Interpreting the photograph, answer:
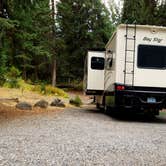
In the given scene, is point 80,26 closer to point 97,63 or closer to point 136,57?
point 97,63

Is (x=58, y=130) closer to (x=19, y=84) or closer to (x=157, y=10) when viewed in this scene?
(x=157, y=10)

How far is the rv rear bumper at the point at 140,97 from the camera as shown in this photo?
42.9ft

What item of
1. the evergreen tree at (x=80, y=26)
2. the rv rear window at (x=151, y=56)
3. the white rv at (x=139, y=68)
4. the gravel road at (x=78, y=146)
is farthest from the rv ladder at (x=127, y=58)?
the evergreen tree at (x=80, y=26)

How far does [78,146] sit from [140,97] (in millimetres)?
6010

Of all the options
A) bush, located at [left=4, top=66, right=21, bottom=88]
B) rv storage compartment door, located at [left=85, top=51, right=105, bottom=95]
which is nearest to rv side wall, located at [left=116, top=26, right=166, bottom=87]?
rv storage compartment door, located at [left=85, top=51, right=105, bottom=95]

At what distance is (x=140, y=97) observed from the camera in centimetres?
1325

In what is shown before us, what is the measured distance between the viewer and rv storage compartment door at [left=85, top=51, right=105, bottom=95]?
17.1 m

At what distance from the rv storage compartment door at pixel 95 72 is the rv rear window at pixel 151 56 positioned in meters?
3.85

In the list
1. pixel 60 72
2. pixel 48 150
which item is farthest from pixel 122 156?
pixel 60 72

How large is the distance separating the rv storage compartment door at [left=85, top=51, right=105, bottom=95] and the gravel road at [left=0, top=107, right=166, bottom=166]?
610 cm

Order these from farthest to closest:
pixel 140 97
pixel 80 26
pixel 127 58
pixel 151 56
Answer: pixel 80 26 < pixel 151 56 < pixel 140 97 < pixel 127 58

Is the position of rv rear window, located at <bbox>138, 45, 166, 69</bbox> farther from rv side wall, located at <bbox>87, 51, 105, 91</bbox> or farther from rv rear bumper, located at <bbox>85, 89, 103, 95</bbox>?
rv rear bumper, located at <bbox>85, 89, 103, 95</bbox>

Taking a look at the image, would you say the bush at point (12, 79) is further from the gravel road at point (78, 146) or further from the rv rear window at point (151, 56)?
the gravel road at point (78, 146)

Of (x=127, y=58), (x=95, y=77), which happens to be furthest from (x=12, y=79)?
(x=127, y=58)
